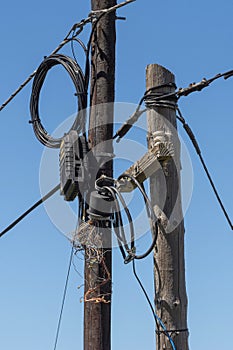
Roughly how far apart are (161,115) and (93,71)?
1.49 metres

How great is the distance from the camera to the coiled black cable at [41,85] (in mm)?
7547

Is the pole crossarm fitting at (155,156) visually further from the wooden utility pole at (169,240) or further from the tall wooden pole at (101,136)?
the tall wooden pole at (101,136)

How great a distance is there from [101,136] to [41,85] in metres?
1.45

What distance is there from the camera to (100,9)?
25.7ft

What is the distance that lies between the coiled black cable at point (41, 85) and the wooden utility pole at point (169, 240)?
120 centimetres

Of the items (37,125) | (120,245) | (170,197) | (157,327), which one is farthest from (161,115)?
(37,125)

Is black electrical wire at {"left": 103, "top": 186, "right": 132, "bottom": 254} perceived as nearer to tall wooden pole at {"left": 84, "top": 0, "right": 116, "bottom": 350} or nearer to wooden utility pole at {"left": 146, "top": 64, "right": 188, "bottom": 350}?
tall wooden pole at {"left": 84, "top": 0, "right": 116, "bottom": 350}

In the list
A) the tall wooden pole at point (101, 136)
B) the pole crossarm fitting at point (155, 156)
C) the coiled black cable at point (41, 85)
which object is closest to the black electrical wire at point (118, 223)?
the tall wooden pole at point (101, 136)

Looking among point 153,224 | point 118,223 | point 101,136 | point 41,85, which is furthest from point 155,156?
point 41,85

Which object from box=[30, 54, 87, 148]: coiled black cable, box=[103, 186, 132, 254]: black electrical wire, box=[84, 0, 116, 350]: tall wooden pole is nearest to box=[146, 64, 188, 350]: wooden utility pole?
box=[103, 186, 132, 254]: black electrical wire

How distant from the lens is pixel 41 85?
8.61m

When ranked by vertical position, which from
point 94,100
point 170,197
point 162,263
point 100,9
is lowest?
point 162,263

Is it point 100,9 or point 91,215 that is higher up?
point 100,9

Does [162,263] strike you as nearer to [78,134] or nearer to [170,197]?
[170,197]
